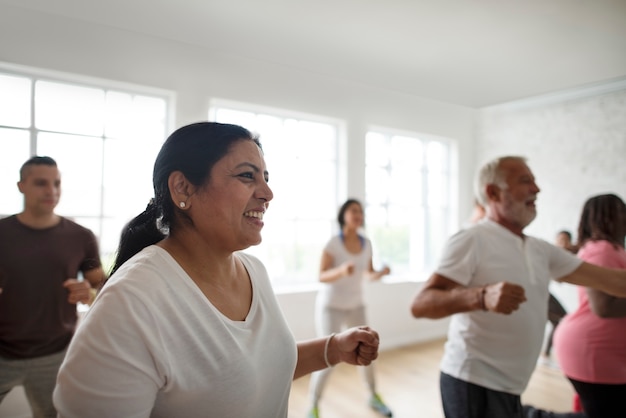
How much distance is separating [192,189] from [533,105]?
5.54 metres

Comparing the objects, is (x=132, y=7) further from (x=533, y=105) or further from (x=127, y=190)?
(x=533, y=105)

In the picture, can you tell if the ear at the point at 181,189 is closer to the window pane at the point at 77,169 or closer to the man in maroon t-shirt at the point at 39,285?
the man in maroon t-shirt at the point at 39,285

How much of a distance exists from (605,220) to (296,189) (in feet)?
10.0

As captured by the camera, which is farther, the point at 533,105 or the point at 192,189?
the point at 533,105

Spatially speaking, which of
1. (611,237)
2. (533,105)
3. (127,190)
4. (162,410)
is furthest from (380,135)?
(162,410)

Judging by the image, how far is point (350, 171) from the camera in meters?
4.86

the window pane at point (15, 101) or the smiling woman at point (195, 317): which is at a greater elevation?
the window pane at point (15, 101)

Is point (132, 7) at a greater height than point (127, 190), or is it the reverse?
point (132, 7)

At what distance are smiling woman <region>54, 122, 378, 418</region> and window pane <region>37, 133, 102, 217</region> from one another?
2679 millimetres

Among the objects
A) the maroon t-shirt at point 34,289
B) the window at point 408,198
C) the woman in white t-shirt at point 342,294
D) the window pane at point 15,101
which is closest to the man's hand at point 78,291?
the maroon t-shirt at point 34,289

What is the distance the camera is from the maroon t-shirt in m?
2.01

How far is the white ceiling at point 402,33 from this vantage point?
2.99 meters

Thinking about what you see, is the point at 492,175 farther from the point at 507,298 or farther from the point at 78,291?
the point at 78,291

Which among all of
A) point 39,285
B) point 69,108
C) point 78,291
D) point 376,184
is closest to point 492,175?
point 78,291
